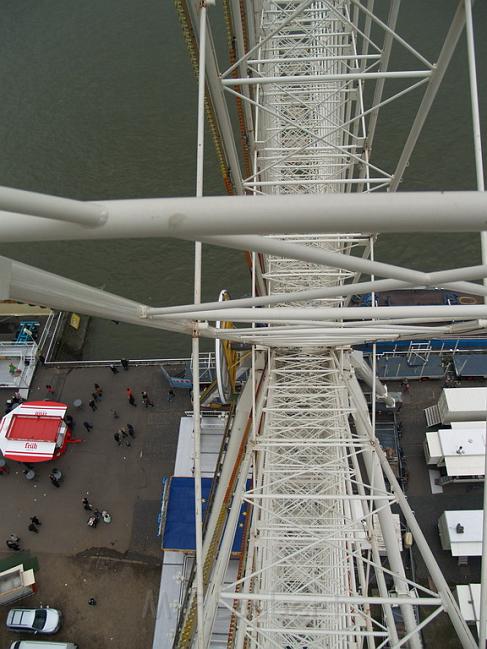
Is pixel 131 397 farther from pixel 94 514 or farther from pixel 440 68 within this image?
pixel 440 68

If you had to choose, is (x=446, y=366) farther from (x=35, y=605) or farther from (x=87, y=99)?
(x=87, y=99)

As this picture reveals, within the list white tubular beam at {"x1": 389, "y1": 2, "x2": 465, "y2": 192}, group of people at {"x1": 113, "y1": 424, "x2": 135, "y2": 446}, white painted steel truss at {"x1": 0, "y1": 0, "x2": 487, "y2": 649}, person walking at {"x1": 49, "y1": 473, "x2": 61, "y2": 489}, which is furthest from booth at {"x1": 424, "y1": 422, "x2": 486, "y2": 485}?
person walking at {"x1": 49, "y1": 473, "x2": 61, "y2": 489}

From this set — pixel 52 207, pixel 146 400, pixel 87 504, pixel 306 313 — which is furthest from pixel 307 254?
pixel 87 504

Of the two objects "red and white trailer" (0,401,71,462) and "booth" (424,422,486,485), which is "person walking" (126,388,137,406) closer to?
"red and white trailer" (0,401,71,462)

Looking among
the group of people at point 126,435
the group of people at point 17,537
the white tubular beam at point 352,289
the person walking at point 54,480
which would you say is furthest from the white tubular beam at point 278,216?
the group of people at point 17,537

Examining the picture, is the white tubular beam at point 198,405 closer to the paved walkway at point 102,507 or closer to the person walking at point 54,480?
the paved walkway at point 102,507

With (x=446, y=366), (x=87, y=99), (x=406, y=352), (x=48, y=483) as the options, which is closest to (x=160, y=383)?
(x=48, y=483)
